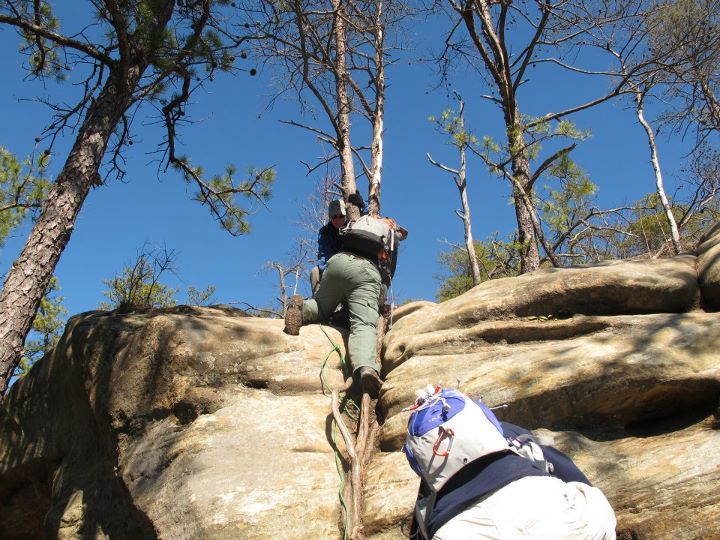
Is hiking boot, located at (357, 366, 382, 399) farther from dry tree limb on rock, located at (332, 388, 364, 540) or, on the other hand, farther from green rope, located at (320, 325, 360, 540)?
dry tree limb on rock, located at (332, 388, 364, 540)

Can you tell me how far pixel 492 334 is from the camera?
5617 millimetres

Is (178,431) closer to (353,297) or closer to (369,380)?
(369,380)

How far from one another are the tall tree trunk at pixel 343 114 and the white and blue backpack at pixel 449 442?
577 cm

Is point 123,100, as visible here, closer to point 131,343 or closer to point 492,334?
point 131,343

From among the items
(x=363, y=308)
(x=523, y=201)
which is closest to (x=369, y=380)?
(x=363, y=308)

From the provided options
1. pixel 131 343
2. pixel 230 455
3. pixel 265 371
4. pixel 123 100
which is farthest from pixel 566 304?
pixel 123 100

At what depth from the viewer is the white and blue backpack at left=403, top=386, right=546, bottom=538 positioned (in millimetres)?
2627

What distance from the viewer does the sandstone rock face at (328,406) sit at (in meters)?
3.95

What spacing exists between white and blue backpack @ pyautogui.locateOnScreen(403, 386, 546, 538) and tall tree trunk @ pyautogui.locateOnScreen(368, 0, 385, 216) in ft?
21.0

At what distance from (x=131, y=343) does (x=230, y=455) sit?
1864mm

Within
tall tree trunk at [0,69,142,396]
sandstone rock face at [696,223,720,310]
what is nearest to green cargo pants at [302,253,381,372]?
tall tree trunk at [0,69,142,396]

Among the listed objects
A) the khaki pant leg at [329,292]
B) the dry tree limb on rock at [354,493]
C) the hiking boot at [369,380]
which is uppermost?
the khaki pant leg at [329,292]

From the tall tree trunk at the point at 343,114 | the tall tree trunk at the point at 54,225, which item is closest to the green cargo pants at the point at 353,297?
the tall tree trunk at the point at 343,114

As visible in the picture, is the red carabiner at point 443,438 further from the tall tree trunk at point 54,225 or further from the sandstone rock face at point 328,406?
the tall tree trunk at point 54,225
